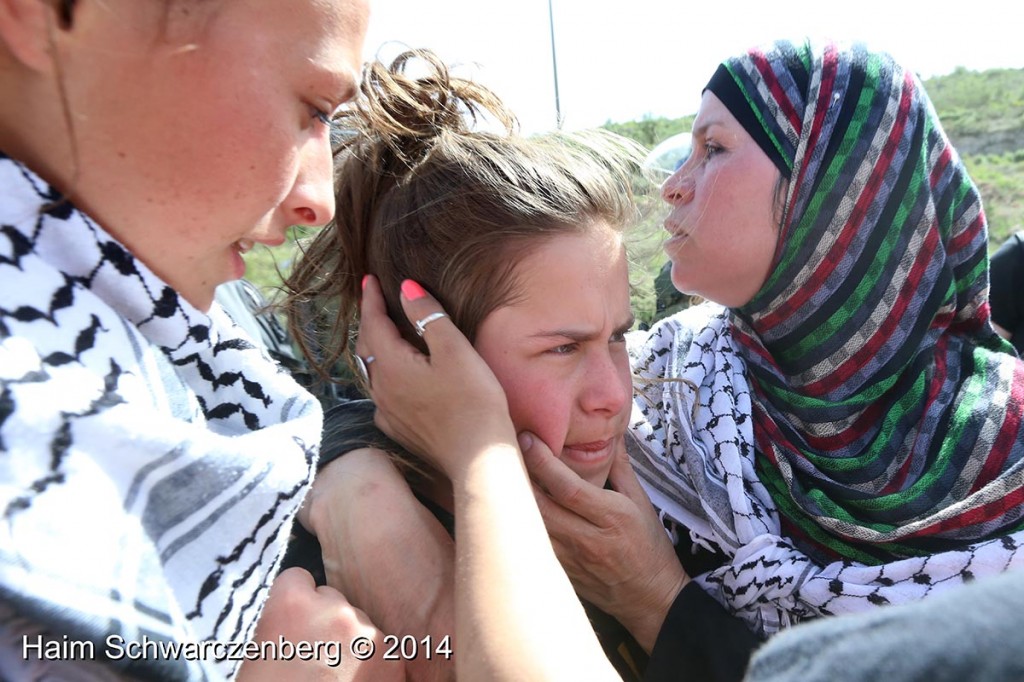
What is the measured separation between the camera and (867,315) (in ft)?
6.80

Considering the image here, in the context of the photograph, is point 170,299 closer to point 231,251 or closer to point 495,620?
point 231,251

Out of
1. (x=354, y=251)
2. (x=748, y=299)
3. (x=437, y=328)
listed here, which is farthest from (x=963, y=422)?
(x=354, y=251)

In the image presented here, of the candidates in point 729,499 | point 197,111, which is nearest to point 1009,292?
point 729,499

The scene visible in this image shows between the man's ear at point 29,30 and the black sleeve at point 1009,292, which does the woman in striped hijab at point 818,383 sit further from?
the black sleeve at point 1009,292

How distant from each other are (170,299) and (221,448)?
0.22 m

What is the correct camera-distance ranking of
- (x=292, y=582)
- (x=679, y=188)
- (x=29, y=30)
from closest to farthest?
(x=29, y=30)
(x=292, y=582)
(x=679, y=188)

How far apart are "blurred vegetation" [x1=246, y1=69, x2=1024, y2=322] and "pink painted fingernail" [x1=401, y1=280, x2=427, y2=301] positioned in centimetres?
158

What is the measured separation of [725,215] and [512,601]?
4.89 ft

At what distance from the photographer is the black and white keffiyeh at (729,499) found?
1.78 m

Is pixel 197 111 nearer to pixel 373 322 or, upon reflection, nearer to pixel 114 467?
pixel 114 467

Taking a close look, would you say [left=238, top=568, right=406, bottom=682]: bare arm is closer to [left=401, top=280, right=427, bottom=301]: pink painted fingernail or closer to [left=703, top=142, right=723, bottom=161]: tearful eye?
[left=401, top=280, right=427, bottom=301]: pink painted fingernail

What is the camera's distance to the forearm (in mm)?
1033

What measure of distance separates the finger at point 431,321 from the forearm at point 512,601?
389mm

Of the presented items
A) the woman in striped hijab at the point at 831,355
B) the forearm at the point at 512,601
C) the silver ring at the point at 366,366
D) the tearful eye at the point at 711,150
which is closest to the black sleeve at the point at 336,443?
the silver ring at the point at 366,366
